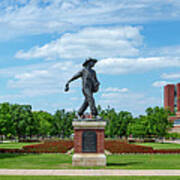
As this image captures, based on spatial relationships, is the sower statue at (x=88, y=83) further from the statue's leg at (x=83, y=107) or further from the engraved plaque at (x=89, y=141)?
the engraved plaque at (x=89, y=141)

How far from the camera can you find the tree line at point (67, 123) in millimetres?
66500

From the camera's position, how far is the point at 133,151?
31.5 m

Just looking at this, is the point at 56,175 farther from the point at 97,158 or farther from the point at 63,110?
the point at 63,110

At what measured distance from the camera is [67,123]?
101 m

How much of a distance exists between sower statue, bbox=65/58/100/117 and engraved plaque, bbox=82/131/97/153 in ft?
3.91

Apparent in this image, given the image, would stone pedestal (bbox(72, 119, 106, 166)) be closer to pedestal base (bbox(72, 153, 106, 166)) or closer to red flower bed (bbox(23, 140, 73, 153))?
pedestal base (bbox(72, 153, 106, 166))

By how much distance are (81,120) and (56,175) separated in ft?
15.1

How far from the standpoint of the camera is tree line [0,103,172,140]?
66500 mm

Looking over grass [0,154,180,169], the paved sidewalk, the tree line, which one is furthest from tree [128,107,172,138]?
the paved sidewalk

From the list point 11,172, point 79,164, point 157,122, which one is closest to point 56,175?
point 11,172

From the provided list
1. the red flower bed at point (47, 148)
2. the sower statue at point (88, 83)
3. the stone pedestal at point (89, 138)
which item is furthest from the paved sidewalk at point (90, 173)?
the red flower bed at point (47, 148)

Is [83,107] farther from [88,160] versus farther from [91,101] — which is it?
[88,160]

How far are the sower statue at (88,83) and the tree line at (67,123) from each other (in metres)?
36.8

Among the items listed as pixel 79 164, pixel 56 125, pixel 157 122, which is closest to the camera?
pixel 79 164
